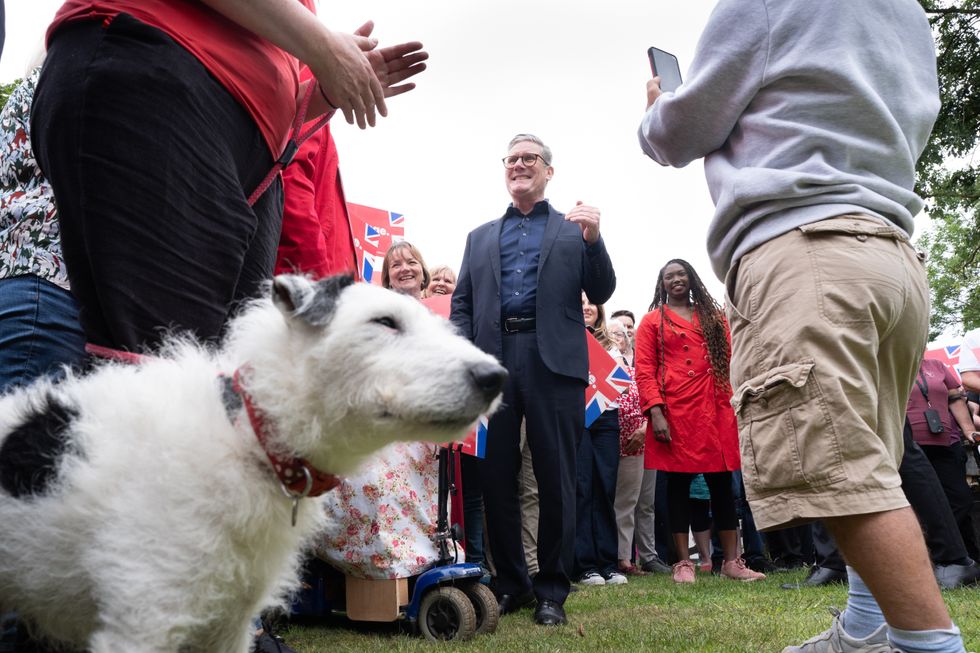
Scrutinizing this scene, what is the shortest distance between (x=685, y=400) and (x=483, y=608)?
3.49m

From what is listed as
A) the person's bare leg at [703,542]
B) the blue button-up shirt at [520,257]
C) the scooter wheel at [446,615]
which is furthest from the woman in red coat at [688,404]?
the scooter wheel at [446,615]

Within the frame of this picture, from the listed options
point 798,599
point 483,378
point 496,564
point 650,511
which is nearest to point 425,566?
point 496,564

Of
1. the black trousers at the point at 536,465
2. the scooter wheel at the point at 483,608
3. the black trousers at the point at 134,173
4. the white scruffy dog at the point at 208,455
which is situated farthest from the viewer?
the black trousers at the point at 536,465

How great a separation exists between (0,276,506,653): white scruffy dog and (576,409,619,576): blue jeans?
233 inches

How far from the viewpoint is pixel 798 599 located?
5.35 metres

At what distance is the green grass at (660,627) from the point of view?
3.76 metres

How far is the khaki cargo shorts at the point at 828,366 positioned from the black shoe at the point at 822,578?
4338 mm

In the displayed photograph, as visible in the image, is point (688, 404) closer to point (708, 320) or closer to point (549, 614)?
point (708, 320)

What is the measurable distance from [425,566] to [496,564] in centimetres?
79

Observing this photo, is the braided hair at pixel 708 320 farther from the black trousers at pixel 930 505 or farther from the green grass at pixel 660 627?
the green grass at pixel 660 627

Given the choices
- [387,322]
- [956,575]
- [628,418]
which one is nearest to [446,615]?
[387,322]

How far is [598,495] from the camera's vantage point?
25.7 feet

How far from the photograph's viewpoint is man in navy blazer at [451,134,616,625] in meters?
4.80

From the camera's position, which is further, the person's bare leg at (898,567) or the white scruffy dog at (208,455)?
the person's bare leg at (898,567)
